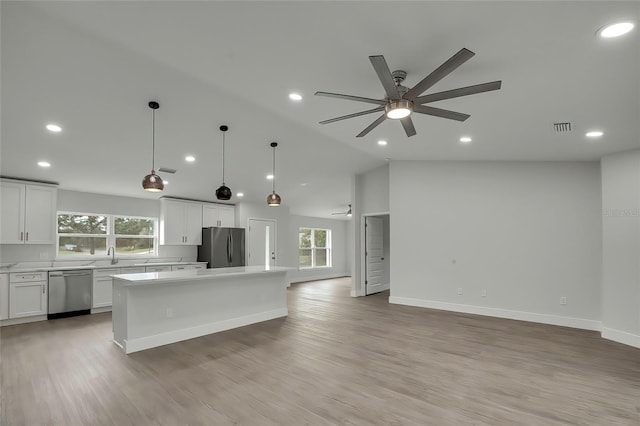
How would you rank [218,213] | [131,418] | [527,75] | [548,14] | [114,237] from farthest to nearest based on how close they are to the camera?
1. [218,213]
2. [114,237]
3. [527,75]
4. [131,418]
5. [548,14]

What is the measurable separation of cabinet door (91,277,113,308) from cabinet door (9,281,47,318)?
27.2 inches

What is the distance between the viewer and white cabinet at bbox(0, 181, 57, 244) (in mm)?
5293

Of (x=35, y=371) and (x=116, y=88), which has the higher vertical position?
(x=116, y=88)

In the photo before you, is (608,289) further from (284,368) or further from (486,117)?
(284,368)

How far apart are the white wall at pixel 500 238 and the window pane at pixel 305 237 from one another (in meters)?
4.68

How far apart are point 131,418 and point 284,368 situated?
54.3 inches

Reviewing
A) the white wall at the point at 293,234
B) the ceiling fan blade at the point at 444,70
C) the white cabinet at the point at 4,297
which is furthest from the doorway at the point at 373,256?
the white cabinet at the point at 4,297

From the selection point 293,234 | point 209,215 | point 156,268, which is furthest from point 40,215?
point 293,234

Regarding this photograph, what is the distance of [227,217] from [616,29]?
7894mm

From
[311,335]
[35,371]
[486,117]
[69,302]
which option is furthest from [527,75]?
[69,302]

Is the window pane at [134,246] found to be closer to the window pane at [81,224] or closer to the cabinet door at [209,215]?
the window pane at [81,224]

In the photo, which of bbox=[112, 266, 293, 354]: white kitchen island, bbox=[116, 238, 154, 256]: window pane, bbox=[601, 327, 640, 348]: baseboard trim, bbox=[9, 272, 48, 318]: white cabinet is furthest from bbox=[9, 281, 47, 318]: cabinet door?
bbox=[601, 327, 640, 348]: baseboard trim

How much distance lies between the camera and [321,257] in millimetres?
11492

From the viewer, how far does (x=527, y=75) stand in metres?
2.62
